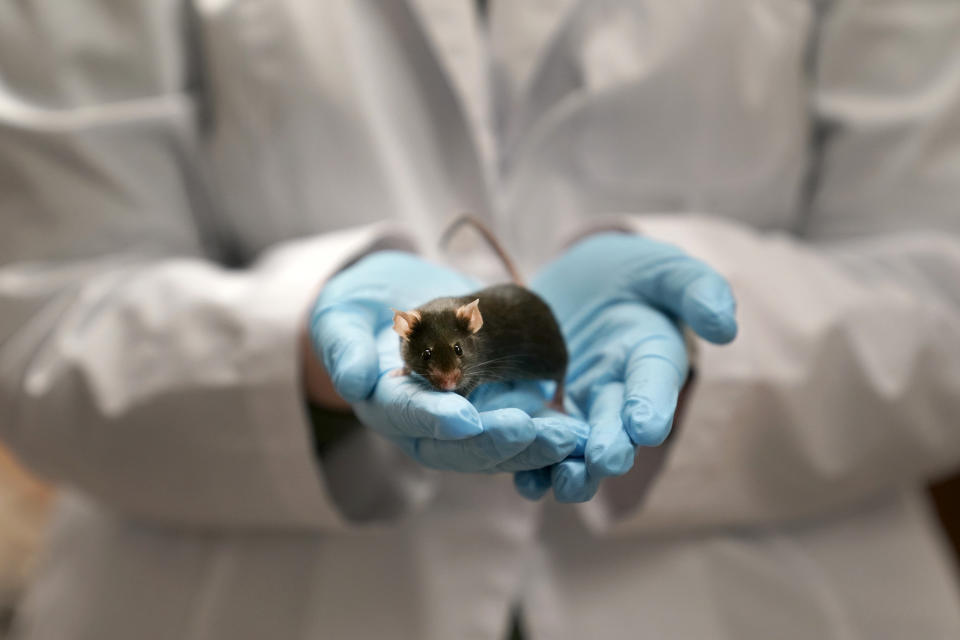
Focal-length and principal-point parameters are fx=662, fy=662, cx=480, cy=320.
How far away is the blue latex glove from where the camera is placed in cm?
36

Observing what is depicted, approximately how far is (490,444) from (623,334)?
14cm

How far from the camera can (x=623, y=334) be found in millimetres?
455

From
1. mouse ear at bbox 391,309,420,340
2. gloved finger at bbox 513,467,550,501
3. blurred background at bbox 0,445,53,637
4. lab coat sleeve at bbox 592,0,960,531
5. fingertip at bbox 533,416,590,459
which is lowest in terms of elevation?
blurred background at bbox 0,445,53,637

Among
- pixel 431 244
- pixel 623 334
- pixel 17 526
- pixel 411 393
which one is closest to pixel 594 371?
pixel 623 334

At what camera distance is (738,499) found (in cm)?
72

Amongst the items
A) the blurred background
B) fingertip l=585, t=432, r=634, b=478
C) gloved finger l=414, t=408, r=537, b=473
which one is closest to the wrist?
gloved finger l=414, t=408, r=537, b=473

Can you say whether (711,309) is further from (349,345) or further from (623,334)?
(349,345)

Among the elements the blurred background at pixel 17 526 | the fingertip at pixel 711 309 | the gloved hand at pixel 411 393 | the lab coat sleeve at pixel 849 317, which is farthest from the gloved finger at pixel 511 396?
the blurred background at pixel 17 526

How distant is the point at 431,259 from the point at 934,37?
2.19ft

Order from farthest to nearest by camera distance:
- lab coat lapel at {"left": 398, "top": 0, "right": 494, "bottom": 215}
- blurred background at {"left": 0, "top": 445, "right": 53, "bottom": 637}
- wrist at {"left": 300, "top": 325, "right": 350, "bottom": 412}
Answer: blurred background at {"left": 0, "top": 445, "right": 53, "bottom": 637}
lab coat lapel at {"left": 398, "top": 0, "right": 494, "bottom": 215}
wrist at {"left": 300, "top": 325, "right": 350, "bottom": 412}

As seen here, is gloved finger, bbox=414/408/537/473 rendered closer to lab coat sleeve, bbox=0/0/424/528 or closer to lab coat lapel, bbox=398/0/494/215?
lab coat sleeve, bbox=0/0/424/528

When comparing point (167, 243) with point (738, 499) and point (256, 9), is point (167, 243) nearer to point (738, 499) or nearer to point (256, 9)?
point (256, 9)

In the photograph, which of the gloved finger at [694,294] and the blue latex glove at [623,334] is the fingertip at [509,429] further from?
the gloved finger at [694,294]

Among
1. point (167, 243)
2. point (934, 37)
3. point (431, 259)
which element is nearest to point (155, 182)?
point (167, 243)
